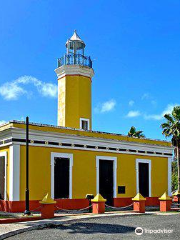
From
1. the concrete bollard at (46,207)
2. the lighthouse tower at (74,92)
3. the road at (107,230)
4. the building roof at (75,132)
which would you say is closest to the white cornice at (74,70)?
the lighthouse tower at (74,92)

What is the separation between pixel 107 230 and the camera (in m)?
12.2

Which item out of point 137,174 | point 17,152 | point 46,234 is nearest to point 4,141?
point 17,152

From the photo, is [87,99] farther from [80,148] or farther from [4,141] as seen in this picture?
[4,141]

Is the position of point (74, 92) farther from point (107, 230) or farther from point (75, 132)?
point (107, 230)

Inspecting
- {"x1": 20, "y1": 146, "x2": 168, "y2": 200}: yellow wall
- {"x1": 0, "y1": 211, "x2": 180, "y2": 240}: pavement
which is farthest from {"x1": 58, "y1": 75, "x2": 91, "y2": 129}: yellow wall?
{"x1": 0, "y1": 211, "x2": 180, "y2": 240}: pavement

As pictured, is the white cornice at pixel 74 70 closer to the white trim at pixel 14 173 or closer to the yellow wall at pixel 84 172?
the yellow wall at pixel 84 172

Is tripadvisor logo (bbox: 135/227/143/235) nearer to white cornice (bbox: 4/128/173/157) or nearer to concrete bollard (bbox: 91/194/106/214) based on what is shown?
concrete bollard (bbox: 91/194/106/214)

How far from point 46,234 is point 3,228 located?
1682 mm

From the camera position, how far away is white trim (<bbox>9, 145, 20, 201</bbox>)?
16438 mm

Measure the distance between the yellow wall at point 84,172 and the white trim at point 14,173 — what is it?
22 centimetres

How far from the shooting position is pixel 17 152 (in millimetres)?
16625

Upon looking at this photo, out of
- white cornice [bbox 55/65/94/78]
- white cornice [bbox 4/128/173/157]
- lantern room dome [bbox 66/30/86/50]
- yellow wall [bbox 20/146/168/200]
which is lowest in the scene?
yellow wall [bbox 20/146/168/200]

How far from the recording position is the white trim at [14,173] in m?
16.4

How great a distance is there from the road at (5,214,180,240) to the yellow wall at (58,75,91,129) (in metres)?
8.88
